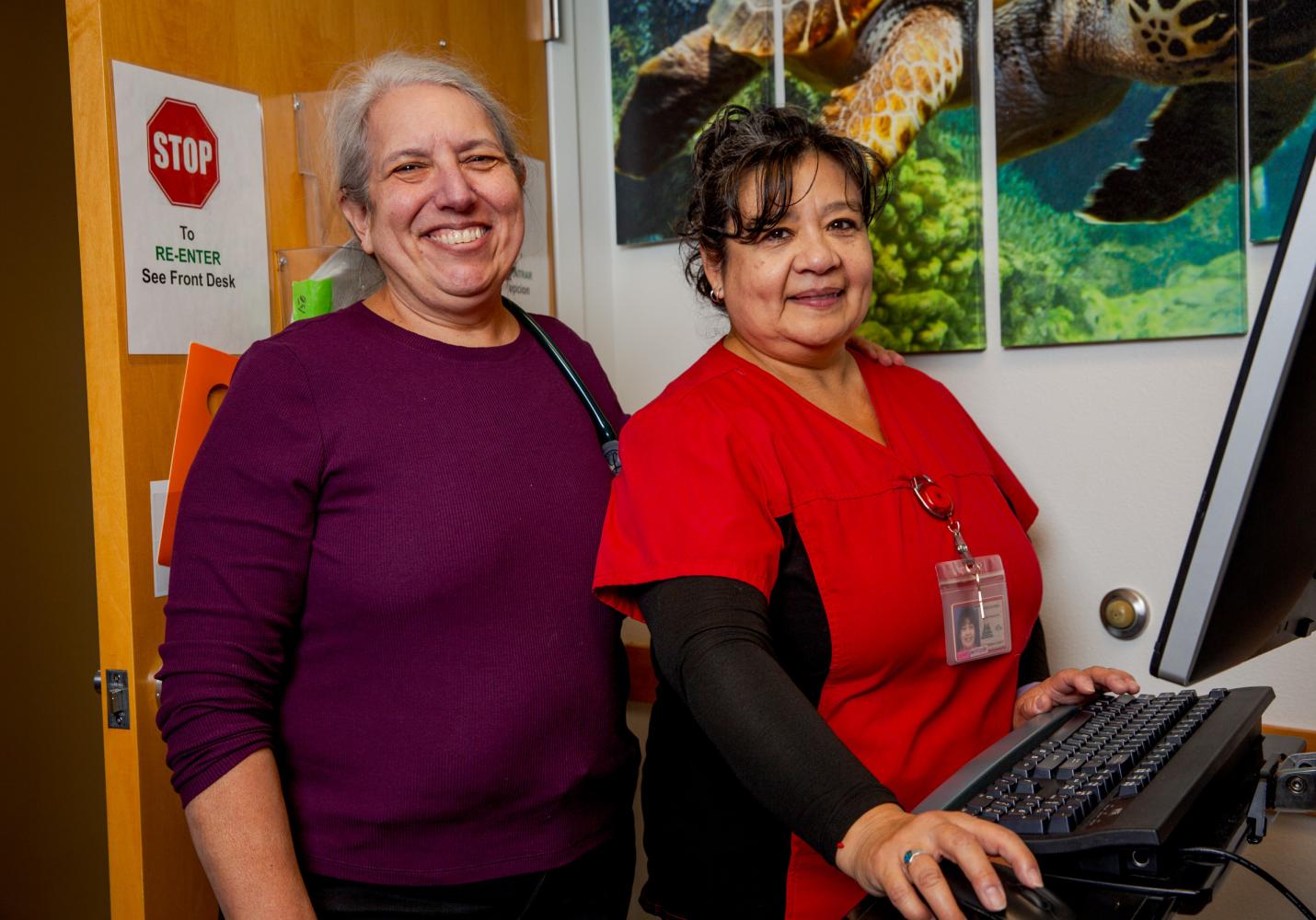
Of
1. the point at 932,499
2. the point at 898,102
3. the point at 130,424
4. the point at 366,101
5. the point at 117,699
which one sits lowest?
the point at 117,699

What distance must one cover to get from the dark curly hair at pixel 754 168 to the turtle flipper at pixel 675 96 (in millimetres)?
713

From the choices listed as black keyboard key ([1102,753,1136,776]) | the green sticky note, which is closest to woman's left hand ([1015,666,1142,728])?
black keyboard key ([1102,753,1136,776])

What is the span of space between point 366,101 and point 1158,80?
110 cm

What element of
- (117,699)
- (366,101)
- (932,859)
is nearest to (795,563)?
(932,859)

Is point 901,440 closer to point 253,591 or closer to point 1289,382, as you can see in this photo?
point 1289,382

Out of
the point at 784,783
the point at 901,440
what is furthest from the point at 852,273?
the point at 784,783

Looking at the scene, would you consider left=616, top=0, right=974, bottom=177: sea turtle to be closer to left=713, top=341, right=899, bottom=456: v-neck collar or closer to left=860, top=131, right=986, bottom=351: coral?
left=860, top=131, right=986, bottom=351: coral

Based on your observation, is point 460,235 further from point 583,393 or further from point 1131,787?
point 1131,787

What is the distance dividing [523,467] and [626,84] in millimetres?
1167

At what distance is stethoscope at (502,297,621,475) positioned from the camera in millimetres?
1328

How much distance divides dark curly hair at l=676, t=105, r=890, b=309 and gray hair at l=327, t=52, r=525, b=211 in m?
0.26

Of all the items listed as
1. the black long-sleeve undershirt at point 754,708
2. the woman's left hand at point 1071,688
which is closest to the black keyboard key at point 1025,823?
the black long-sleeve undershirt at point 754,708

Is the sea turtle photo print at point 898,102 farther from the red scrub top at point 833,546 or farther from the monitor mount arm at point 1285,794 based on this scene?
the monitor mount arm at point 1285,794

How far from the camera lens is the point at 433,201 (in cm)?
128
